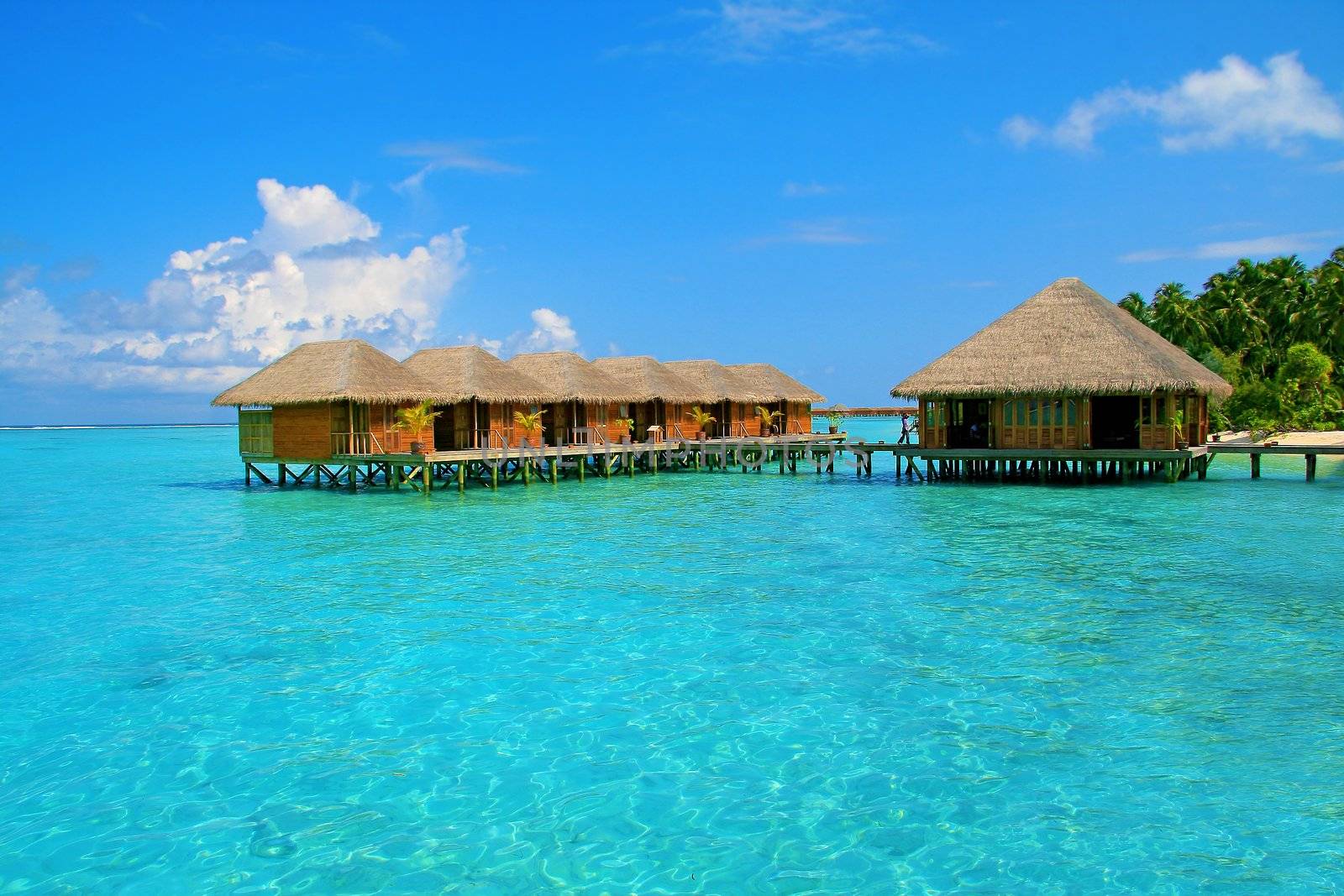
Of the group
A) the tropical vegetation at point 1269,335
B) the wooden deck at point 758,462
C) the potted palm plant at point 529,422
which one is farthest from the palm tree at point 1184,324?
the potted palm plant at point 529,422

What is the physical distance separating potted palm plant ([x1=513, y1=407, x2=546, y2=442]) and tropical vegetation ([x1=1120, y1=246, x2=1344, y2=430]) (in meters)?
28.5

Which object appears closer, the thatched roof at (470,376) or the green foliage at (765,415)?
the thatched roof at (470,376)

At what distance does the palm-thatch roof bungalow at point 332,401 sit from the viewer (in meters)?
24.4

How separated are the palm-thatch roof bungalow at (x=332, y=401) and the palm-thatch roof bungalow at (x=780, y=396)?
1625 cm

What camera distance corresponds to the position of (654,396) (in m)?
33.2

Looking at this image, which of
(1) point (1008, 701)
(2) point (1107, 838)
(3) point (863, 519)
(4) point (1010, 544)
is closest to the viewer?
(2) point (1107, 838)

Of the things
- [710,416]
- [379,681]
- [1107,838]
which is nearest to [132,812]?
[379,681]

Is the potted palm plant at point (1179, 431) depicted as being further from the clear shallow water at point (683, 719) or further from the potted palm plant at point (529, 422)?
the potted palm plant at point (529, 422)

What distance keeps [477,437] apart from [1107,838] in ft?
78.6

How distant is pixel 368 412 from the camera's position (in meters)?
25.2

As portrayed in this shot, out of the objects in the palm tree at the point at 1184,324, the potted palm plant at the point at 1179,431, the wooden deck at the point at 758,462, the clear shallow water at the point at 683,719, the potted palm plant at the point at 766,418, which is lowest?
the clear shallow water at the point at 683,719

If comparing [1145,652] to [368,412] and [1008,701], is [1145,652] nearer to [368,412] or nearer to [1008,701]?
[1008,701]

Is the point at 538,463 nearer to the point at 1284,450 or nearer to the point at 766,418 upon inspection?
the point at 766,418

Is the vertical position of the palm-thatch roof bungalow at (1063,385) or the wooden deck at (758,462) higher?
the palm-thatch roof bungalow at (1063,385)
